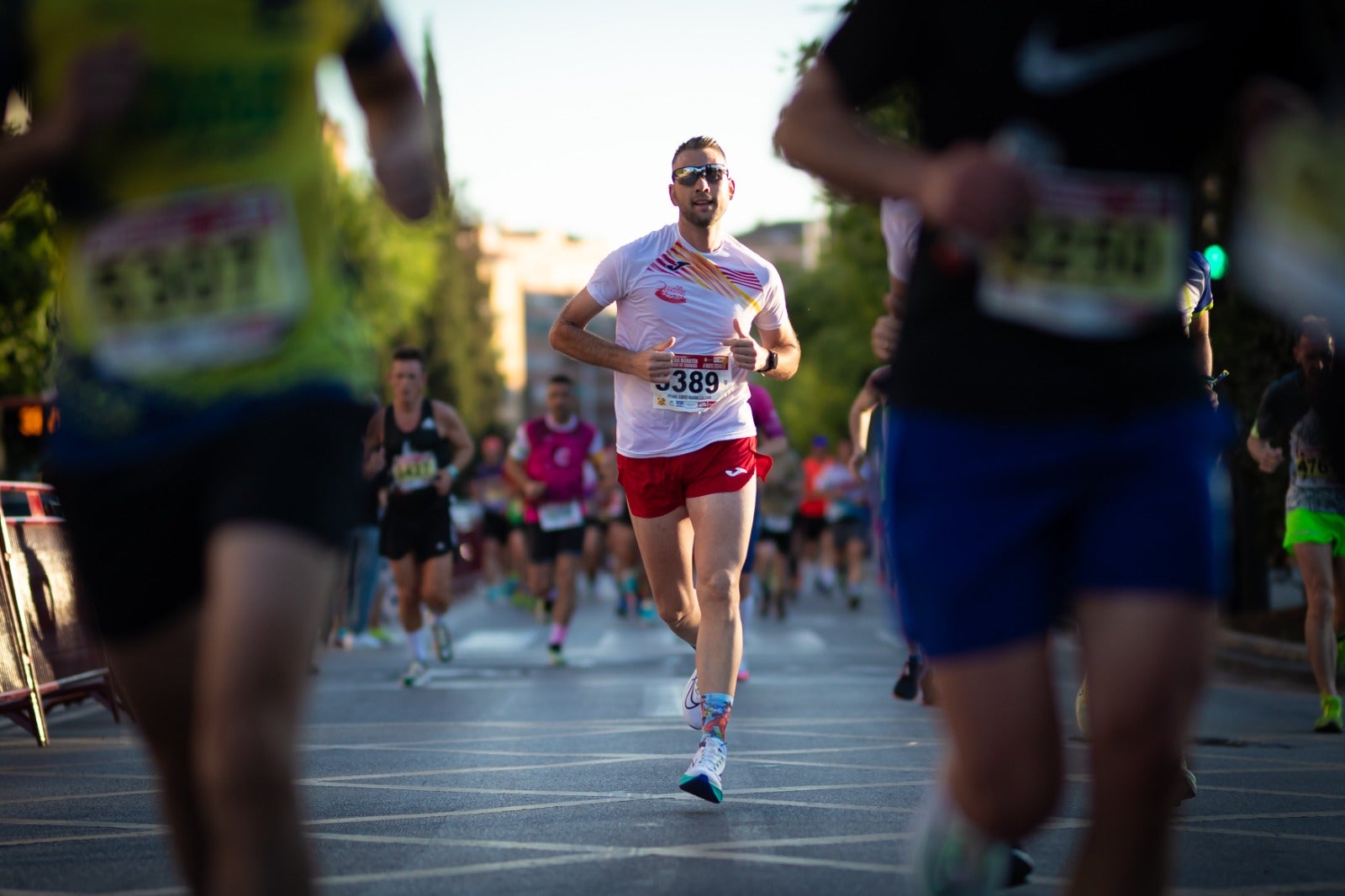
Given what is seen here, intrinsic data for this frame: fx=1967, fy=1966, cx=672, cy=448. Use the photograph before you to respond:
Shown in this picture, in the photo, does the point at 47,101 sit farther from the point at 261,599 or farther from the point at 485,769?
the point at 485,769

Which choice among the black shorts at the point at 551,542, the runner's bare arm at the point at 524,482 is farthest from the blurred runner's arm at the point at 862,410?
the runner's bare arm at the point at 524,482

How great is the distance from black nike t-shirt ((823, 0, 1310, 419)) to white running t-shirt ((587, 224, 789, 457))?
178 inches

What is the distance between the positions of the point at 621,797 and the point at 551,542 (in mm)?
10412

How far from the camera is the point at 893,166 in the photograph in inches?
124

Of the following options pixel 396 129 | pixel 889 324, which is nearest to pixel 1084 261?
pixel 396 129

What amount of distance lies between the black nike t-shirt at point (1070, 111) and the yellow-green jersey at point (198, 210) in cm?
94

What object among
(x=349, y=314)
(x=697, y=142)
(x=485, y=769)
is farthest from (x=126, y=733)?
(x=349, y=314)

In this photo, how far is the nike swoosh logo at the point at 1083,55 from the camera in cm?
314

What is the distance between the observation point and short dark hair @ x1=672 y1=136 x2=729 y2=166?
7996 mm

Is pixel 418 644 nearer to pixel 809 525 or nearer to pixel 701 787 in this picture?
pixel 701 787

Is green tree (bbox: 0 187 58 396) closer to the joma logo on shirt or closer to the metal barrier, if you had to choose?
the metal barrier

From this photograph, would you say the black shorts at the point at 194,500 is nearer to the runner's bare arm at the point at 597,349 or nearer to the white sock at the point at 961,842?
the white sock at the point at 961,842

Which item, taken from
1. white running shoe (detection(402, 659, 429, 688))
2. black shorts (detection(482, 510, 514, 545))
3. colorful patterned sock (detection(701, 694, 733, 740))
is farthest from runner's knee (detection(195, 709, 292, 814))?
black shorts (detection(482, 510, 514, 545))

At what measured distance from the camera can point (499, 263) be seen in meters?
170
